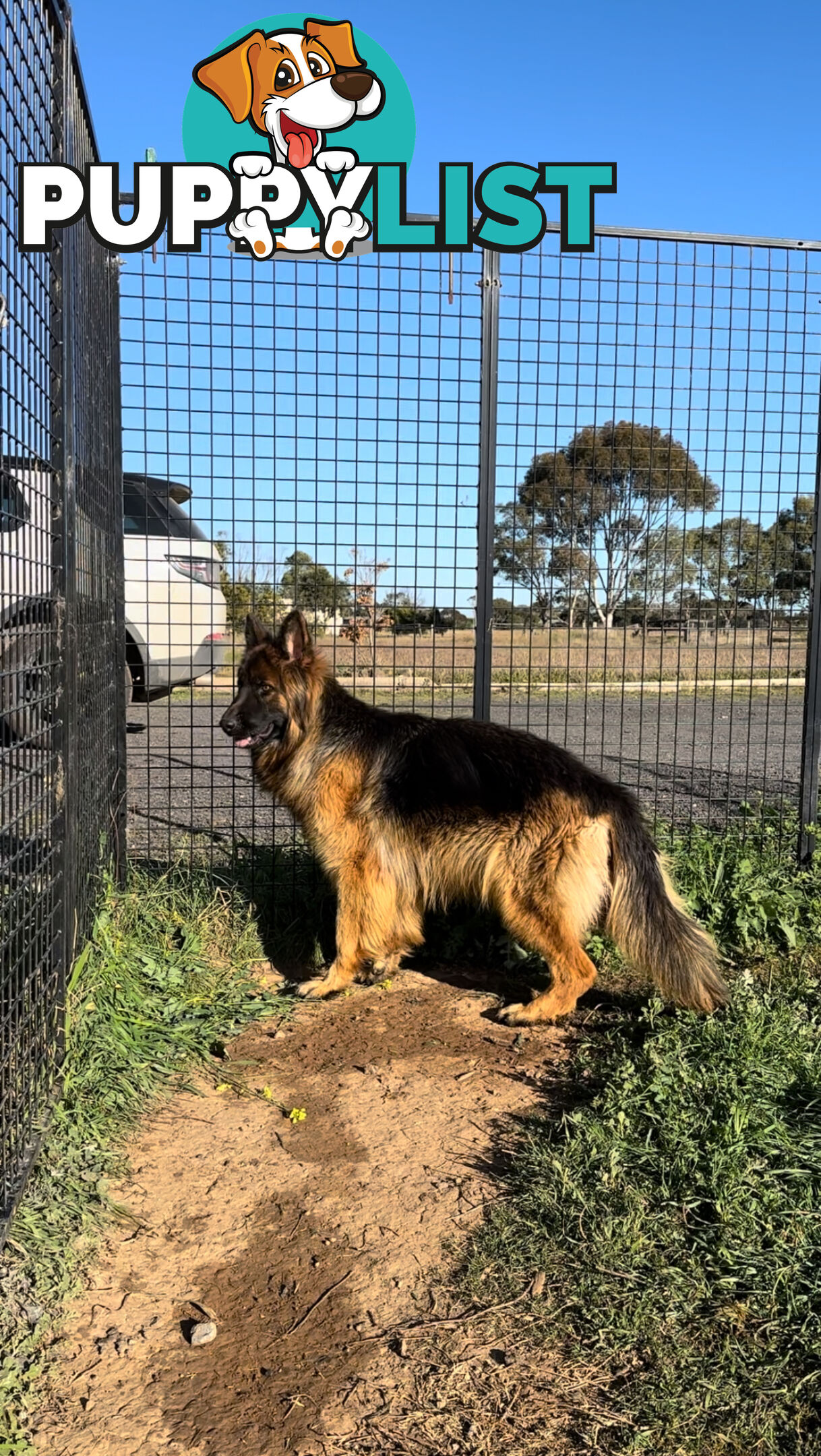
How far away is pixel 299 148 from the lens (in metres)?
6.11

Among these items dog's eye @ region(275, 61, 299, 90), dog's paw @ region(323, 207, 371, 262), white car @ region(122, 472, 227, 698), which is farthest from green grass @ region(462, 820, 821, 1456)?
dog's eye @ region(275, 61, 299, 90)

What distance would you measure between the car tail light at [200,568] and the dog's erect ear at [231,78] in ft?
10.4

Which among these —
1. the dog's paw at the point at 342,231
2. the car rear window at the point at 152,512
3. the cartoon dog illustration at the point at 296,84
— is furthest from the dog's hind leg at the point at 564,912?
the cartoon dog illustration at the point at 296,84

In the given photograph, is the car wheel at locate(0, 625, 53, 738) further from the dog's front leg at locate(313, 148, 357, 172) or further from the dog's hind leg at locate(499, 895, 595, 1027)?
the dog's front leg at locate(313, 148, 357, 172)

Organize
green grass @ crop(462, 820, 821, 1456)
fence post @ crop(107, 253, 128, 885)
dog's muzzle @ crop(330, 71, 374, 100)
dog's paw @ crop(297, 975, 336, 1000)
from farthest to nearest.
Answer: dog's muzzle @ crop(330, 71, 374, 100) → fence post @ crop(107, 253, 128, 885) → dog's paw @ crop(297, 975, 336, 1000) → green grass @ crop(462, 820, 821, 1456)

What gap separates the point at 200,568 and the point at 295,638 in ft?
6.54

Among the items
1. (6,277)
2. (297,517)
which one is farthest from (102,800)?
(6,277)

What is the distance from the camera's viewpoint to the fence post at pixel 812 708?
610cm

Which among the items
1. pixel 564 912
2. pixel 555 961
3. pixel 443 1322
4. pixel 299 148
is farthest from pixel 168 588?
pixel 443 1322

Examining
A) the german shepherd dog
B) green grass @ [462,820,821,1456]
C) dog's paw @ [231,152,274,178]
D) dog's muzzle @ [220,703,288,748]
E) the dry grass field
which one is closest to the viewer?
green grass @ [462,820,821,1456]

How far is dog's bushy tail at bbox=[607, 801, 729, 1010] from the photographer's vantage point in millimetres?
3988

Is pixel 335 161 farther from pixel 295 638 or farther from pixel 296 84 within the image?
pixel 295 638

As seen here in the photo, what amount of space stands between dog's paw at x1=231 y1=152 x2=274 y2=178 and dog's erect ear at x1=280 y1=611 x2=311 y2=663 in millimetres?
2836

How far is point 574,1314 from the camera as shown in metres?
2.38
